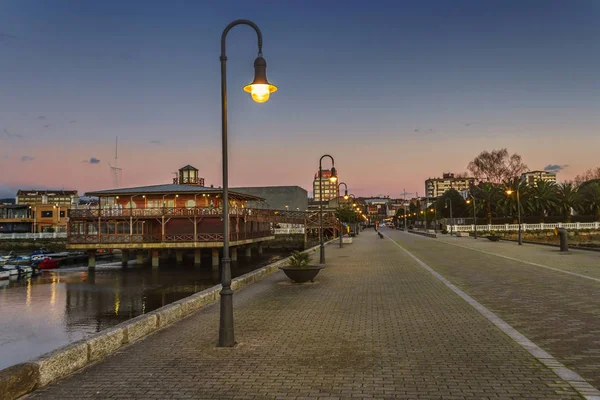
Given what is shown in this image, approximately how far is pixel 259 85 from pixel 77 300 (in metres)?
22.7

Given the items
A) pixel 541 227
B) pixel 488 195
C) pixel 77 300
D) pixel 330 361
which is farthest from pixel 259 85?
pixel 488 195

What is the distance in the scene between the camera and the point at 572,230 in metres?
62.4

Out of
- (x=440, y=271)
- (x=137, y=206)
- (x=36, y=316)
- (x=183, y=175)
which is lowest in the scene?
(x=36, y=316)

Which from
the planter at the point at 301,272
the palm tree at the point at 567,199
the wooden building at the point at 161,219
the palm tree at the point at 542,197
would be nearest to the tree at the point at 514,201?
the palm tree at the point at 542,197

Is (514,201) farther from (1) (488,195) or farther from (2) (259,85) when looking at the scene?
(2) (259,85)

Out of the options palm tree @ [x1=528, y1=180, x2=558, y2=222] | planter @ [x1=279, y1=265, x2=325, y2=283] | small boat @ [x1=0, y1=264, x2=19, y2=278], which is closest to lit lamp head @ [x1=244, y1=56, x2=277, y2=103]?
planter @ [x1=279, y1=265, x2=325, y2=283]

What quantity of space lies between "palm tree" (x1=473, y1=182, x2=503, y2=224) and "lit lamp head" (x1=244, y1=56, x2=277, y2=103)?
70.0m

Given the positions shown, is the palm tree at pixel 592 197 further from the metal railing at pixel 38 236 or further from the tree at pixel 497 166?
the metal railing at pixel 38 236

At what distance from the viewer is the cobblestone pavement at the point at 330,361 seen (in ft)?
17.4

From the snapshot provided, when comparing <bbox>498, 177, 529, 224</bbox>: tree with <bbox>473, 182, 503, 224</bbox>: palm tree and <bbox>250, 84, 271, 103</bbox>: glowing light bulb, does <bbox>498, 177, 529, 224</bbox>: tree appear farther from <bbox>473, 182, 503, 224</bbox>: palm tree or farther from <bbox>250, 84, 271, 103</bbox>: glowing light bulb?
<bbox>250, 84, 271, 103</bbox>: glowing light bulb

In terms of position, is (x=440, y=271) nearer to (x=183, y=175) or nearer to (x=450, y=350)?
(x=450, y=350)

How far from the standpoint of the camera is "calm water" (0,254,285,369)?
51.0 ft

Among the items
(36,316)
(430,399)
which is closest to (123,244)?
(36,316)

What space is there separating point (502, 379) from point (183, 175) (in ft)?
206
